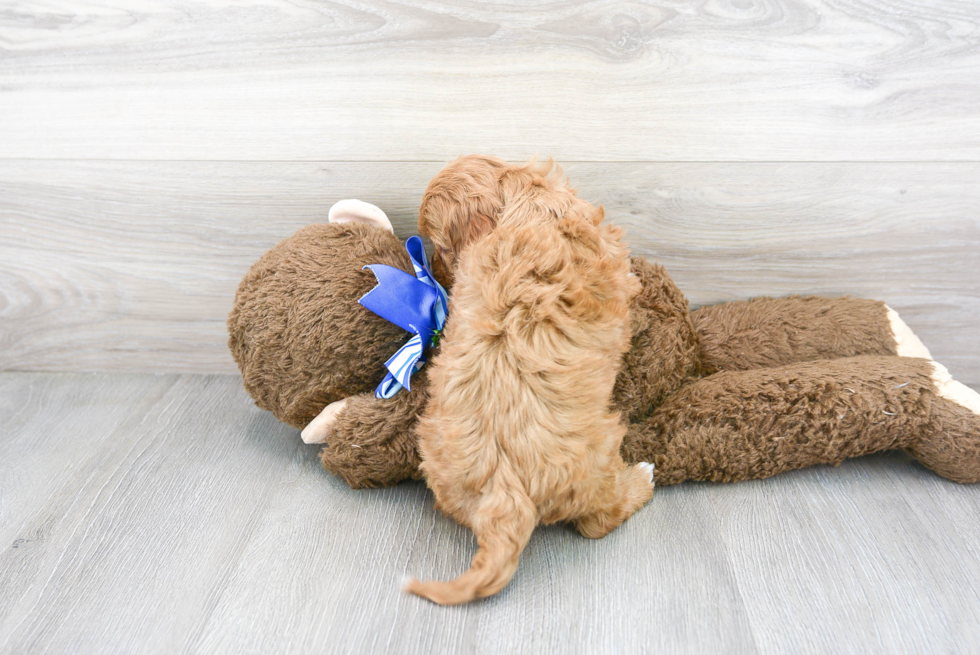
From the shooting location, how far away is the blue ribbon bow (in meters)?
0.88

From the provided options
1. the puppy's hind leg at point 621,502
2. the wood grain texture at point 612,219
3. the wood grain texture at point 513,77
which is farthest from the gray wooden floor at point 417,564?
the wood grain texture at point 513,77

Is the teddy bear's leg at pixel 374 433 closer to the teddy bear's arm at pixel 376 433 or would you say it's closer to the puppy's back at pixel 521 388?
the teddy bear's arm at pixel 376 433

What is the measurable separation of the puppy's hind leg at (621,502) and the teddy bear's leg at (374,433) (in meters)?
0.26

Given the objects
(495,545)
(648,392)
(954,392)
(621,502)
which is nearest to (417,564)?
(495,545)

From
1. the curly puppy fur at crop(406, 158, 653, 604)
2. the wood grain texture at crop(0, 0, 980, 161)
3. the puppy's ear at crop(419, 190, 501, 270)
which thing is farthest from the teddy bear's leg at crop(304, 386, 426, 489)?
the wood grain texture at crop(0, 0, 980, 161)

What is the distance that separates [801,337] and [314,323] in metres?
0.77

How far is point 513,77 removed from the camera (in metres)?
1.02

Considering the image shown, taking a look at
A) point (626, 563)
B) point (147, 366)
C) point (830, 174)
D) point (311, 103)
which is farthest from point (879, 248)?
point (147, 366)

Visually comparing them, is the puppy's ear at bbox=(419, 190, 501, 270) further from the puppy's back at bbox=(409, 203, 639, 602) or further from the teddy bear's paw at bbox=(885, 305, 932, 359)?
the teddy bear's paw at bbox=(885, 305, 932, 359)

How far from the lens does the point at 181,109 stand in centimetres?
108

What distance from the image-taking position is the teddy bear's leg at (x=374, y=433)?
919mm

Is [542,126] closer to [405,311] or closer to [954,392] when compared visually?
[405,311]

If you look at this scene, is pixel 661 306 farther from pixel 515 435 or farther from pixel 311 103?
pixel 311 103

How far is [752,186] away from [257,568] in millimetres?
951
